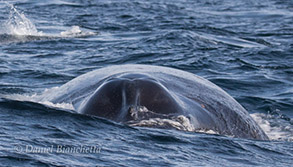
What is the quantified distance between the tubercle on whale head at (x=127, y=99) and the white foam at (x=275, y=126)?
2712 millimetres

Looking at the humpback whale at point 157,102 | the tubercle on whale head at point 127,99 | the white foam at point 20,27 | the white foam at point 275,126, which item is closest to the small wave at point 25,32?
the white foam at point 20,27

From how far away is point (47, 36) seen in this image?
68.4ft

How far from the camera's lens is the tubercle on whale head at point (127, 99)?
261 inches

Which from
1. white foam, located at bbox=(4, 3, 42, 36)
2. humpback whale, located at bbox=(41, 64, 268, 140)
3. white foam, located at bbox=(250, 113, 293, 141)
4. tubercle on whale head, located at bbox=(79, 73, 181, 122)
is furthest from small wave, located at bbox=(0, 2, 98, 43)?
tubercle on whale head, located at bbox=(79, 73, 181, 122)

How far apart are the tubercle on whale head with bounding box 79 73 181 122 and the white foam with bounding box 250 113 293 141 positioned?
107 inches

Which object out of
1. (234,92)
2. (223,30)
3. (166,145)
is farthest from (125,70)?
(223,30)

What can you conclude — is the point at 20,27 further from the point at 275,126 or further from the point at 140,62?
the point at 275,126

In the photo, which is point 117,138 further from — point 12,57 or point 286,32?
point 286,32

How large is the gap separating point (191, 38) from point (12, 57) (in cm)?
638

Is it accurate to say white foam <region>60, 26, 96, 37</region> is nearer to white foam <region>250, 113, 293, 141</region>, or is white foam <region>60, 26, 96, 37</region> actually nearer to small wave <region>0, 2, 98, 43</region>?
small wave <region>0, 2, 98, 43</region>

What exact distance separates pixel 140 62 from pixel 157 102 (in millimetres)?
10054

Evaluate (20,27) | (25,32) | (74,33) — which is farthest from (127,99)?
(20,27)

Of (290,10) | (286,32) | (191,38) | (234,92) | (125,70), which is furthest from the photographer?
(290,10)

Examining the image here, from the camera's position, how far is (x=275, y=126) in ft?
32.8
